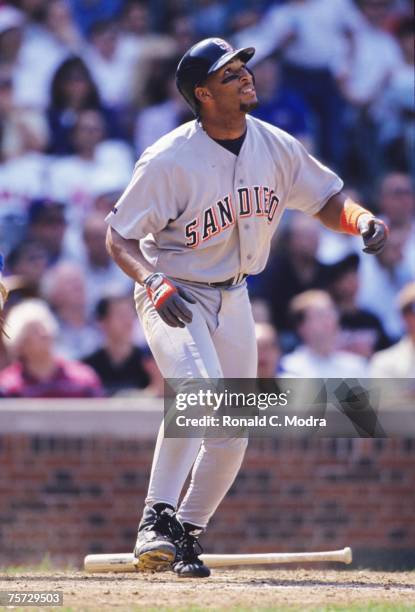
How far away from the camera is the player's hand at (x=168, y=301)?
4824 millimetres

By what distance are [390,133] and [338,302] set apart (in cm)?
188

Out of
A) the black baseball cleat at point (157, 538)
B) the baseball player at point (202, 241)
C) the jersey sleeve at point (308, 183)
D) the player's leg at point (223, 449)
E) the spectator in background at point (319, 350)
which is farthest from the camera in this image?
the spectator in background at point (319, 350)

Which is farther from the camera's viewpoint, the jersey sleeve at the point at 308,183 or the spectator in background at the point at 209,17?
the spectator in background at the point at 209,17

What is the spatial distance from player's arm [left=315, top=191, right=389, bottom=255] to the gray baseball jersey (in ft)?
1.02

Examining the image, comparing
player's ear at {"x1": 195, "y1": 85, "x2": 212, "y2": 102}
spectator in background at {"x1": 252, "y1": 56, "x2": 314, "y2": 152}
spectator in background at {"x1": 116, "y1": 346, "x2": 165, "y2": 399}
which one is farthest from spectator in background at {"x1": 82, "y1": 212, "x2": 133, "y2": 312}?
player's ear at {"x1": 195, "y1": 85, "x2": 212, "y2": 102}

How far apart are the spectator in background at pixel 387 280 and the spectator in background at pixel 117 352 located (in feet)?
5.88

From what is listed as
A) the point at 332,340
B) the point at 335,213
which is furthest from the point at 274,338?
the point at 335,213

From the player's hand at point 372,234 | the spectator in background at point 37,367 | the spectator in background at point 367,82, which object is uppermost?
the spectator in background at point 367,82

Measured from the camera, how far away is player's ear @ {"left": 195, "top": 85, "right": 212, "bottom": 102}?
5.18 meters

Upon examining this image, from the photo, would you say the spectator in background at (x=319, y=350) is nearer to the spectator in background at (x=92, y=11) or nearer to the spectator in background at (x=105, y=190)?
the spectator in background at (x=105, y=190)

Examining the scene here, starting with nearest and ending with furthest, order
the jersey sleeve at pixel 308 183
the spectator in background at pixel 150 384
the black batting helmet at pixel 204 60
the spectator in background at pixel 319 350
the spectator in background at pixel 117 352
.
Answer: the black batting helmet at pixel 204 60
the jersey sleeve at pixel 308 183
the spectator in background at pixel 150 384
the spectator in background at pixel 319 350
the spectator in background at pixel 117 352

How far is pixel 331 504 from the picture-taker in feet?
26.4

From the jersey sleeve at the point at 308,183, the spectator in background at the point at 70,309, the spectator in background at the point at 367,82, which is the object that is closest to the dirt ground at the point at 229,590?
the jersey sleeve at the point at 308,183

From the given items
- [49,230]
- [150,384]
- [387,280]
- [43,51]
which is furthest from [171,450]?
[43,51]
